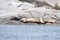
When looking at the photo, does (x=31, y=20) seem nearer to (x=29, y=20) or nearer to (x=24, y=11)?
(x=29, y=20)

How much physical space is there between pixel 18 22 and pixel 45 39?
38.8 feet

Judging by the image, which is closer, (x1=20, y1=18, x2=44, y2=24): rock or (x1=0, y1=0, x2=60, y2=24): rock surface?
(x1=20, y1=18, x2=44, y2=24): rock

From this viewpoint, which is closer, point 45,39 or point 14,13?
point 45,39

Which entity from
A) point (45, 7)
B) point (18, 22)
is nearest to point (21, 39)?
point (18, 22)

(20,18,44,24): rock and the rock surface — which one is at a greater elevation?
the rock surface

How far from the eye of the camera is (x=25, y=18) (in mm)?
33906

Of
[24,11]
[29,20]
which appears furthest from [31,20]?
[24,11]

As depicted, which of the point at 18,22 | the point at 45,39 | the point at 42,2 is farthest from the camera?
the point at 42,2

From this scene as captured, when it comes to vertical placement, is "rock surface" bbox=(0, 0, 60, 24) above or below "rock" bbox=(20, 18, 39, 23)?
above

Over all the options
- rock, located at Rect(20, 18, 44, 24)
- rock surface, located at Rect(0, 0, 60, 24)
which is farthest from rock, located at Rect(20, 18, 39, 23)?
rock surface, located at Rect(0, 0, 60, 24)

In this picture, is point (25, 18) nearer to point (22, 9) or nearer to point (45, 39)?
point (22, 9)

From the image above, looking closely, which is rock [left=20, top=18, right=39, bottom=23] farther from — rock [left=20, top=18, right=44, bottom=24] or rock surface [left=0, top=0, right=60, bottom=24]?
rock surface [left=0, top=0, right=60, bottom=24]

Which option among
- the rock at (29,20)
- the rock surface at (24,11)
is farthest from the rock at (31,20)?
the rock surface at (24,11)

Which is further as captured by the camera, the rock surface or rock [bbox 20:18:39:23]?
the rock surface
